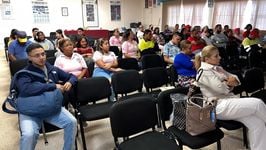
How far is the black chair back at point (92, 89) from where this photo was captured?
8.10 feet

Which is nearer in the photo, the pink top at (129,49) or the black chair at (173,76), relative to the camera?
the black chair at (173,76)

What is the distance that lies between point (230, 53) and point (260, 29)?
2508 mm

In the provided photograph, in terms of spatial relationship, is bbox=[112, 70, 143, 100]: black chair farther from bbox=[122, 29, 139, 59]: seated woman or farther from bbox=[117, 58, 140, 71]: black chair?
bbox=[122, 29, 139, 59]: seated woman

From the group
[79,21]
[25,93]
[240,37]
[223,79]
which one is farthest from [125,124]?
[79,21]

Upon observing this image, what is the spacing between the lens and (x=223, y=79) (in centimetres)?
222

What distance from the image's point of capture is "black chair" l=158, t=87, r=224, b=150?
1711 mm

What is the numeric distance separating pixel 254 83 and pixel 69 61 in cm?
248

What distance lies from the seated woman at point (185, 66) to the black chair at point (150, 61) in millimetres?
808

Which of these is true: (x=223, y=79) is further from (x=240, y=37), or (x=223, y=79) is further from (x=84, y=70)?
(x=240, y=37)

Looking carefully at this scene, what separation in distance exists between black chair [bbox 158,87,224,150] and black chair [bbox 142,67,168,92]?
75 centimetres

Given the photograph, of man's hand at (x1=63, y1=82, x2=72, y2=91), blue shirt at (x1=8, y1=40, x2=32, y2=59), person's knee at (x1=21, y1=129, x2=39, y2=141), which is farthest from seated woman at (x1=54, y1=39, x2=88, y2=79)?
blue shirt at (x1=8, y1=40, x2=32, y2=59)

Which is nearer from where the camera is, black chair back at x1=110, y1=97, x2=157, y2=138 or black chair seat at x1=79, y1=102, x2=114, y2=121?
black chair back at x1=110, y1=97, x2=157, y2=138

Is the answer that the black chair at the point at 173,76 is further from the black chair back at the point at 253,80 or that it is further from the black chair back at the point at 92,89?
the black chair back at the point at 92,89

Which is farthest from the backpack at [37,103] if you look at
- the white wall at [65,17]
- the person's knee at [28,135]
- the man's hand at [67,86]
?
the white wall at [65,17]
